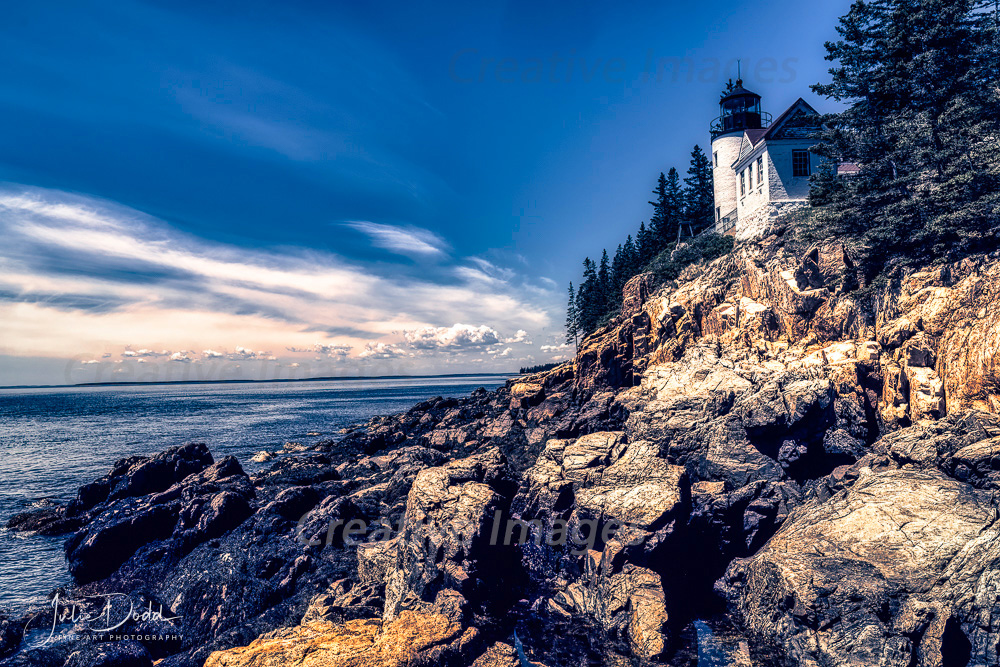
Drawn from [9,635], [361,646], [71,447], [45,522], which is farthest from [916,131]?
[71,447]

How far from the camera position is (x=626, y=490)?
17188 millimetres

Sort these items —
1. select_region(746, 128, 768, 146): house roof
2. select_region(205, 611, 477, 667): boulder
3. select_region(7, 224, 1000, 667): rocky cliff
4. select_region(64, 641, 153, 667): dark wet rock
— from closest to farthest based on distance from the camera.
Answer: select_region(205, 611, 477, 667): boulder
select_region(7, 224, 1000, 667): rocky cliff
select_region(64, 641, 153, 667): dark wet rock
select_region(746, 128, 768, 146): house roof

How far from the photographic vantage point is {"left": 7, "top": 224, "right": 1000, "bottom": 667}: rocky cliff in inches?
472

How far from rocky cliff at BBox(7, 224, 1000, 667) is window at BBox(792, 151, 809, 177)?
14543 millimetres

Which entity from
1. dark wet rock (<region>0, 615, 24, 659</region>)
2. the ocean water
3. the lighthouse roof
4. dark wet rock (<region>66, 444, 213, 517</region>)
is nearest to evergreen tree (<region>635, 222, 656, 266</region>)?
the lighthouse roof

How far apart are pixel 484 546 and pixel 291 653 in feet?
22.1

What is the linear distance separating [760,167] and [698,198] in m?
24.0

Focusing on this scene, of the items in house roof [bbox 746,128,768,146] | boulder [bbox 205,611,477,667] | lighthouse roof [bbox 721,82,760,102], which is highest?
lighthouse roof [bbox 721,82,760,102]

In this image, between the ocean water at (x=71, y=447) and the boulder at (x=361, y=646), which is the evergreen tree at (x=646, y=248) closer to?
the ocean water at (x=71, y=447)

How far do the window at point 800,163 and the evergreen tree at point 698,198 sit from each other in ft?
60.9

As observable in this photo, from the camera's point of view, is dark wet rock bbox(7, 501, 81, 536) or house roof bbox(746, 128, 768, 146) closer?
dark wet rock bbox(7, 501, 81, 536)

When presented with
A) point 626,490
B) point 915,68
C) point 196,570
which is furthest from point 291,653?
point 915,68

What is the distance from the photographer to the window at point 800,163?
37875mm

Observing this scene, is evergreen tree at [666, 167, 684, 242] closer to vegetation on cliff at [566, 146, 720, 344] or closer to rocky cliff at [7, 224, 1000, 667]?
vegetation on cliff at [566, 146, 720, 344]
